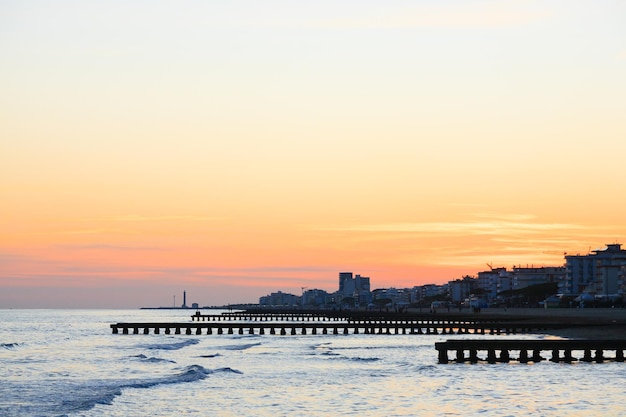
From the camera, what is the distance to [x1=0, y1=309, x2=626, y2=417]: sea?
3207 cm

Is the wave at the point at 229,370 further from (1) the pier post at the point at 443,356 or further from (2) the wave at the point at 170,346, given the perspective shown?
(2) the wave at the point at 170,346

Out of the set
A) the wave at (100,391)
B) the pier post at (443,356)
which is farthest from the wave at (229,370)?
the pier post at (443,356)

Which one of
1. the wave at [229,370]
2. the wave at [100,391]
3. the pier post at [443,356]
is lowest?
the wave at [100,391]

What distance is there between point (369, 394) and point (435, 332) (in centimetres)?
5511

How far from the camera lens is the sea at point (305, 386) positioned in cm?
3207

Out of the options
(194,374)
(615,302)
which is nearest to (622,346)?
(194,374)

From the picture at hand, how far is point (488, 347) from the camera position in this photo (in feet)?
151

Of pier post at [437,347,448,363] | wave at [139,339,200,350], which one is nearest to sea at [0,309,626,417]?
pier post at [437,347,448,363]

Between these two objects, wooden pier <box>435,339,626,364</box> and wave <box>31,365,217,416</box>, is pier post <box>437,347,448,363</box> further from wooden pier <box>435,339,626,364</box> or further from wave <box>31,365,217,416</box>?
wave <box>31,365,217,416</box>

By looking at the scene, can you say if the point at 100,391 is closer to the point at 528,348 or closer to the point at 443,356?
the point at 443,356

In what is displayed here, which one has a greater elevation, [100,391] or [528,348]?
[528,348]

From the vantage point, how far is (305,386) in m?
40.2

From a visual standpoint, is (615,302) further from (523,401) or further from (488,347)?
(523,401)

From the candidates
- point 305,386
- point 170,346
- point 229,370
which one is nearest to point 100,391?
point 305,386
